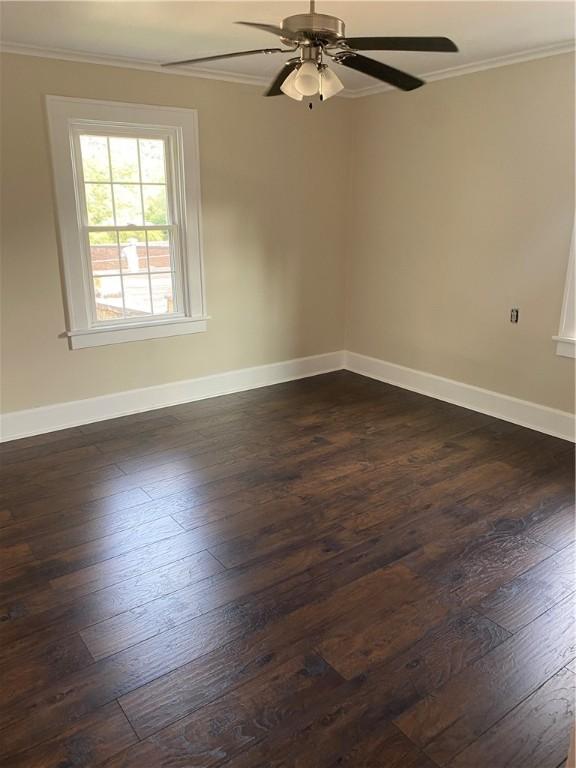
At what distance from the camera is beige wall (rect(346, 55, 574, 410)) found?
3.70 meters

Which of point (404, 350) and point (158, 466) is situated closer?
point (158, 466)

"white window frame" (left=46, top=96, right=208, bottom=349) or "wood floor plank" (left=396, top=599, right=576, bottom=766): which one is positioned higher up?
"white window frame" (left=46, top=96, right=208, bottom=349)

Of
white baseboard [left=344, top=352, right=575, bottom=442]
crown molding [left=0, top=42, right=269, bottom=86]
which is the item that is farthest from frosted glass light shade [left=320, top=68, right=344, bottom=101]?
white baseboard [left=344, top=352, right=575, bottom=442]

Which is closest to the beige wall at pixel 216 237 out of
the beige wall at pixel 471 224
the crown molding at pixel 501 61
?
the beige wall at pixel 471 224

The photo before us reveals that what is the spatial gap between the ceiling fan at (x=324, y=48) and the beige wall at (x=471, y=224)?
1.93 m

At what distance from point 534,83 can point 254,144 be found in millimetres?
2049

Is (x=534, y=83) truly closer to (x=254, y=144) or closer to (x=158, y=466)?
(x=254, y=144)

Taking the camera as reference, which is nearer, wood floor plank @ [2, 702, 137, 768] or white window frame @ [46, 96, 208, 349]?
→ wood floor plank @ [2, 702, 137, 768]

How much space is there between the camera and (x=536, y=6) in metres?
2.74

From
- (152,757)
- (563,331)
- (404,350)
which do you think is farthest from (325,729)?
(404,350)

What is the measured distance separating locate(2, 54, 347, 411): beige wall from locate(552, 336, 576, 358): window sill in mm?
2130

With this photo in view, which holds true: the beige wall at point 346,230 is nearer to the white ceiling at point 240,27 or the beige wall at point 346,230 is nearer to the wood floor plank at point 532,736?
the white ceiling at point 240,27

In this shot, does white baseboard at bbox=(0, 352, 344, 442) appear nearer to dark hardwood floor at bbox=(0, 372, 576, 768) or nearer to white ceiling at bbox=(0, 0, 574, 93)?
dark hardwood floor at bbox=(0, 372, 576, 768)

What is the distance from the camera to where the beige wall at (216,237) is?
3.61 m
